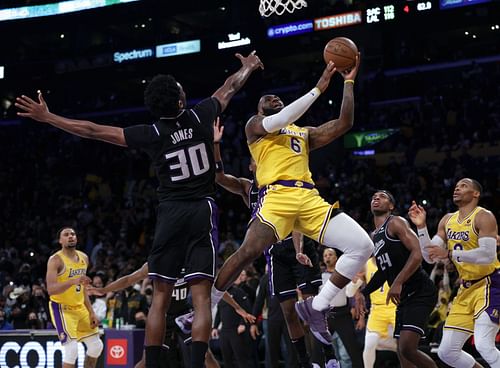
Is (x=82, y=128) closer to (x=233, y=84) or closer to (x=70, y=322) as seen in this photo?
(x=233, y=84)

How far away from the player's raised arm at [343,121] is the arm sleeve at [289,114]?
0.30 meters

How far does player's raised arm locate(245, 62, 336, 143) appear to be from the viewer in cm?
670

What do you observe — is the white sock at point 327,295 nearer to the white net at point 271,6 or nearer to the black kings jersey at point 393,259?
the black kings jersey at point 393,259

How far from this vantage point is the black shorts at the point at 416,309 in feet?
26.9

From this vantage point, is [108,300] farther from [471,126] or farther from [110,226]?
[471,126]

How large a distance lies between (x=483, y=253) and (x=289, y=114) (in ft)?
8.52

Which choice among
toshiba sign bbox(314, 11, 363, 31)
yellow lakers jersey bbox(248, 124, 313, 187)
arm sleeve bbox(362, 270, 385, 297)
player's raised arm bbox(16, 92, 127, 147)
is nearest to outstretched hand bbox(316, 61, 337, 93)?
yellow lakers jersey bbox(248, 124, 313, 187)

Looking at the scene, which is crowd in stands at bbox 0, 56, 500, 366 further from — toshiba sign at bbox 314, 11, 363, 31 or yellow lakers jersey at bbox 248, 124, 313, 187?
yellow lakers jersey at bbox 248, 124, 313, 187

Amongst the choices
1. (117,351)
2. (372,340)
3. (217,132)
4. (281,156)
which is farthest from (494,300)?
(117,351)

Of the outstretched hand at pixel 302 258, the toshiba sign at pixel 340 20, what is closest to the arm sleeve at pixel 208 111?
the outstretched hand at pixel 302 258

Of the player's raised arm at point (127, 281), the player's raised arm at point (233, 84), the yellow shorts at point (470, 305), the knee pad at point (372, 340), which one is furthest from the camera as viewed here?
the knee pad at point (372, 340)

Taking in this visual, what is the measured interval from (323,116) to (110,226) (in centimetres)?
700

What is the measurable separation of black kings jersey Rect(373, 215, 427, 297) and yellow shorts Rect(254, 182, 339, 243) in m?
1.72

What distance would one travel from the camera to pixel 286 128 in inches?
287
